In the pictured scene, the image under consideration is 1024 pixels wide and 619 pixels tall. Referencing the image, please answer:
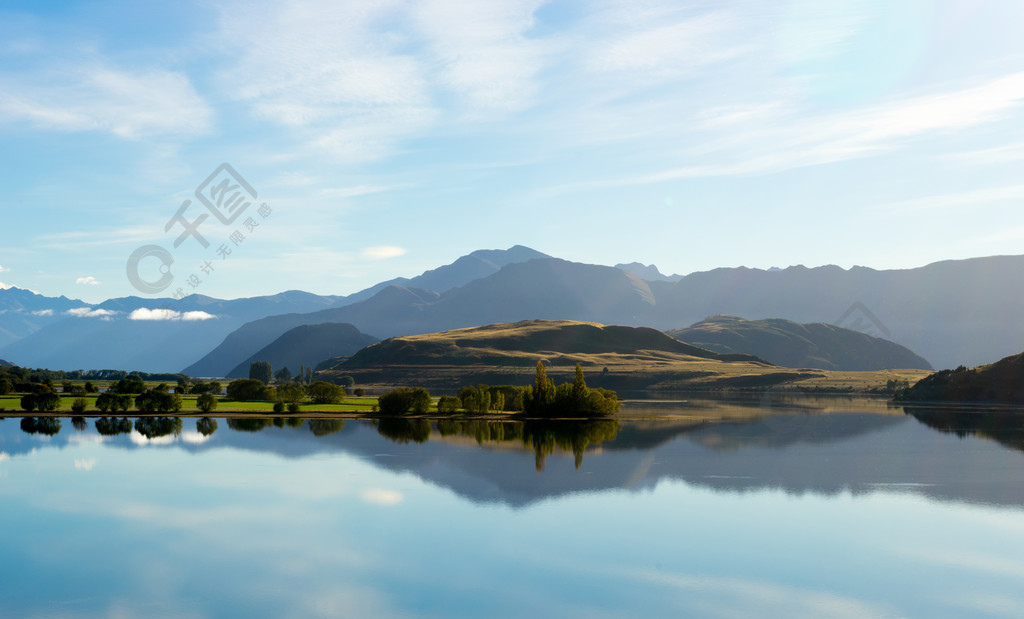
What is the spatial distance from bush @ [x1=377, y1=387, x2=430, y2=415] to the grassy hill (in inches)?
5348

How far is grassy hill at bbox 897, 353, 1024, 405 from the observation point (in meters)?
173

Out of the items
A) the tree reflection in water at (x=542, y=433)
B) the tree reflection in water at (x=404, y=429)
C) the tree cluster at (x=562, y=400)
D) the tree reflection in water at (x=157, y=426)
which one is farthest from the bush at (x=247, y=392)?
the tree cluster at (x=562, y=400)

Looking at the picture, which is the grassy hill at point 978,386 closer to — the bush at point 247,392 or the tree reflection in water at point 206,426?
the bush at point 247,392

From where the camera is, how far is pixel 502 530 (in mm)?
36719

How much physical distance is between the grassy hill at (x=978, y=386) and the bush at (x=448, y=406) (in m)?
132

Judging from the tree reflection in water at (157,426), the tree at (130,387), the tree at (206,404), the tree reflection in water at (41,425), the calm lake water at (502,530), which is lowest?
the calm lake water at (502,530)

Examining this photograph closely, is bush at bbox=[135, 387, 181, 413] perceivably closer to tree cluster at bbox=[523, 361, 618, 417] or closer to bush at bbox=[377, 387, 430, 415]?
bush at bbox=[377, 387, 430, 415]

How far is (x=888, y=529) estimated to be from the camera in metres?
38.1

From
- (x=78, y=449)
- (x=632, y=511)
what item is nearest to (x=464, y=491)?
(x=632, y=511)

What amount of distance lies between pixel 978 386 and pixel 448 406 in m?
141

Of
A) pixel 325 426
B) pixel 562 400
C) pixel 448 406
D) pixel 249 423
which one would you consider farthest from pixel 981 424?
pixel 249 423

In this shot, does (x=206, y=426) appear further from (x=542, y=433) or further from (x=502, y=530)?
(x=502, y=530)

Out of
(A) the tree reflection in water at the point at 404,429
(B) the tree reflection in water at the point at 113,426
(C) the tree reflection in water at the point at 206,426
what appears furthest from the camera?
(C) the tree reflection in water at the point at 206,426

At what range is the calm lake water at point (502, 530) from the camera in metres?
26.9
